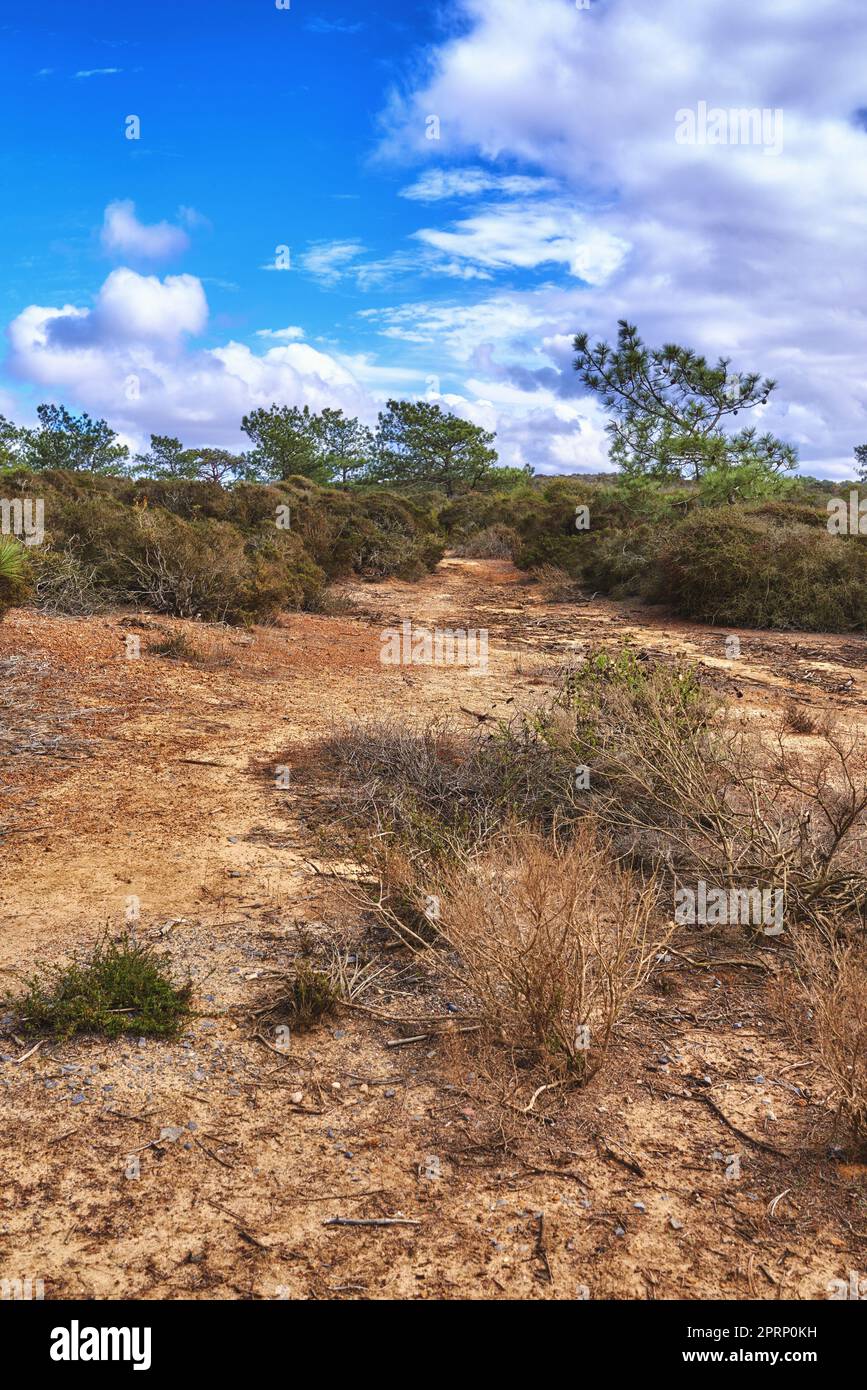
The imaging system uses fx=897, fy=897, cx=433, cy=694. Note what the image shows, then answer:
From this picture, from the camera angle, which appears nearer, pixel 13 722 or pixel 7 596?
pixel 13 722

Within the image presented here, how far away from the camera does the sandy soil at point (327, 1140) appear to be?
254 cm

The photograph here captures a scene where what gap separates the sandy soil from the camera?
8.32 ft

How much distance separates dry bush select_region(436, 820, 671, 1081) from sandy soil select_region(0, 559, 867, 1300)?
197mm

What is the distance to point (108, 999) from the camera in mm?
3672

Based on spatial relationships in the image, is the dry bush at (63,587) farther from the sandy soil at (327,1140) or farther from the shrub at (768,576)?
the shrub at (768,576)

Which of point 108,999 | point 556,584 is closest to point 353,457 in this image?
point 556,584

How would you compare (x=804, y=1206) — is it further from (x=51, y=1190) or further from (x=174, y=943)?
(x=174, y=943)

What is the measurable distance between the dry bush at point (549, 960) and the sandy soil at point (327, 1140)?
0.20 metres

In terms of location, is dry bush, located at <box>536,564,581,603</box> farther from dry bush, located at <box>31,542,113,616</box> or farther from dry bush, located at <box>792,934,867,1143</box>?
dry bush, located at <box>792,934,867,1143</box>

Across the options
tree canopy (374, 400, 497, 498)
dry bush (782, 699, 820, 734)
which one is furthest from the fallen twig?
tree canopy (374, 400, 497, 498)

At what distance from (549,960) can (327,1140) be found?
990 mm
